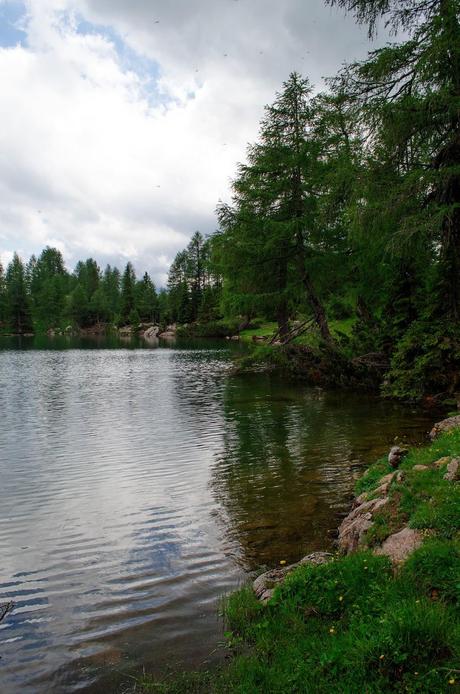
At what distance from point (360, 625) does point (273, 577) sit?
1967mm

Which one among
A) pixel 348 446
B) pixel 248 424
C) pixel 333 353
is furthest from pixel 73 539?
pixel 333 353

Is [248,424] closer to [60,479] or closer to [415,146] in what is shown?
[60,479]

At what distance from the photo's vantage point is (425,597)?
13.7ft

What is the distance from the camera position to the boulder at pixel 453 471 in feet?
20.4

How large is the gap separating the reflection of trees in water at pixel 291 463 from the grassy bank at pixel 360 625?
187cm

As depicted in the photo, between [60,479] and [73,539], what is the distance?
11.9ft

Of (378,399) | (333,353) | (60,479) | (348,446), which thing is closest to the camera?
(60,479)

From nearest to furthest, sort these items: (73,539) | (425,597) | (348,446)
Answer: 1. (425,597)
2. (73,539)
3. (348,446)

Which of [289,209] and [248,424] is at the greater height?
[289,209]

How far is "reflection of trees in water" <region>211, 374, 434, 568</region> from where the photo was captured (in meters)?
7.71

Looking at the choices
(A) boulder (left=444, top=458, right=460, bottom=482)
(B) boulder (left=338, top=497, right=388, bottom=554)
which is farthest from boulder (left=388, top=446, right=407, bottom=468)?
(A) boulder (left=444, top=458, right=460, bottom=482)

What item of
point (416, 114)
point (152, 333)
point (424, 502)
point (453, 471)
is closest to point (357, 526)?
point (424, 502)

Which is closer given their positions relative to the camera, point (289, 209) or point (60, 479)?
point (60, 479)

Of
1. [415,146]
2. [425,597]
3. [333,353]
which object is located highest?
[415,146]
